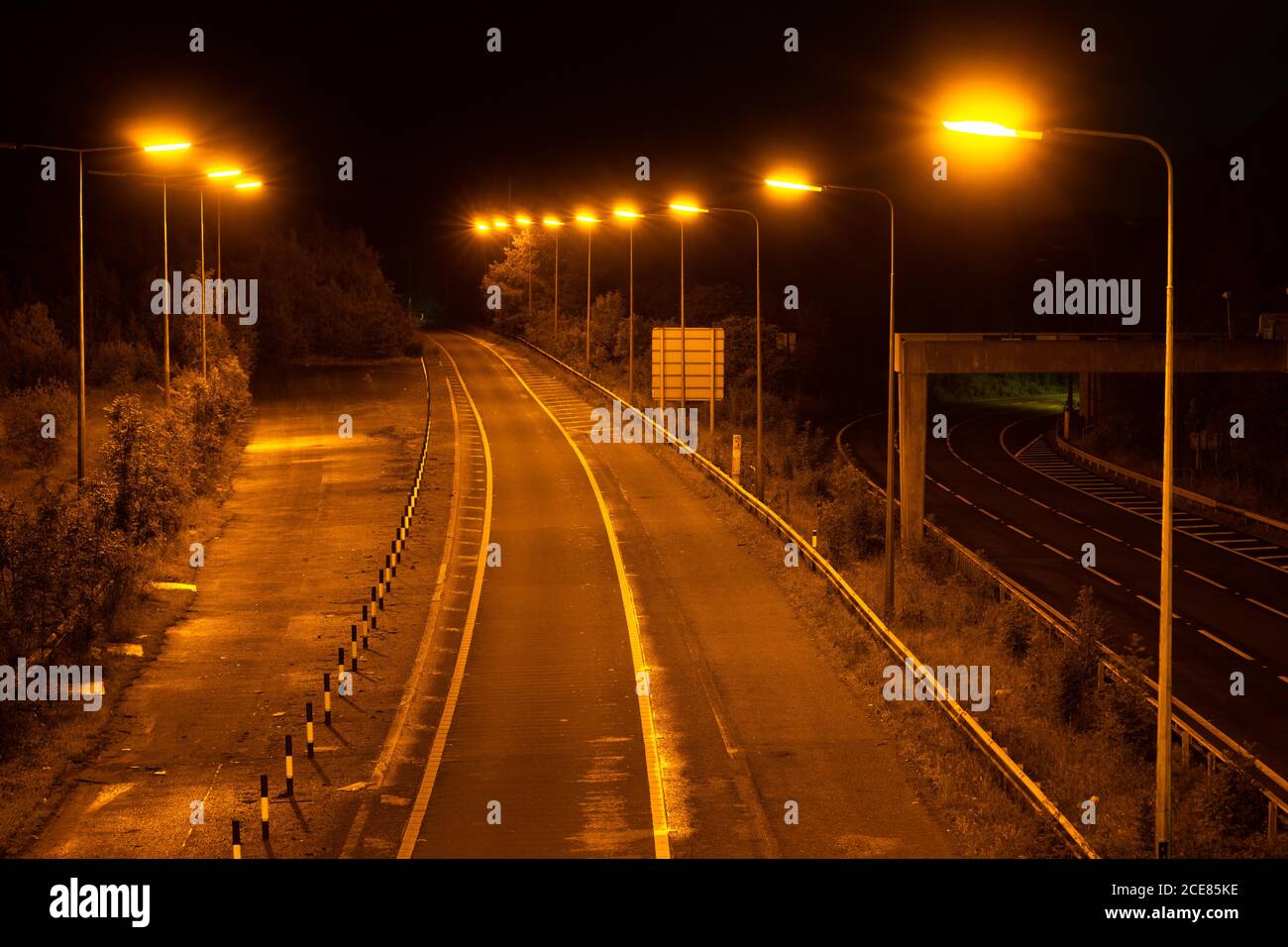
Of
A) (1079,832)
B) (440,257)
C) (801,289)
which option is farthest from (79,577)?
(440,257)

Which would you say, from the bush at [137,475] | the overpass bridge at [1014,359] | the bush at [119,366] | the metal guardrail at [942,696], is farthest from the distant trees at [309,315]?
the overpass bridge at [1014,359]

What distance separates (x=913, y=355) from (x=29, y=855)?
99.5 feet

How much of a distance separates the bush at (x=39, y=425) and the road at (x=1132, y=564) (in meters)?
30.9

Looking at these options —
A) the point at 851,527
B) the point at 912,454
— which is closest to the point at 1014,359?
the point at 912,454

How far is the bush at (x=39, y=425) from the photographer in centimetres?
4806

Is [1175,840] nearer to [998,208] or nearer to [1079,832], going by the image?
[1079,832]

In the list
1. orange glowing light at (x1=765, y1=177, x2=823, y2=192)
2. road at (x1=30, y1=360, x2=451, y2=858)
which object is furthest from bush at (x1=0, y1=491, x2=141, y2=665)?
orange glowing light at (x1=765, y1=177, x2=823, y2=192)

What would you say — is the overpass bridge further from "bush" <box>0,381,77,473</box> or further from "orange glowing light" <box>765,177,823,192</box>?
"bush" <box>0,381,77,473</box>

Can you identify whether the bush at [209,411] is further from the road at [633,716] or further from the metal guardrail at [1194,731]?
the metal guardrail at [1194,731]

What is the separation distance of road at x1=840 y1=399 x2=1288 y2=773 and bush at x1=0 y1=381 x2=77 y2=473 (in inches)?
1217

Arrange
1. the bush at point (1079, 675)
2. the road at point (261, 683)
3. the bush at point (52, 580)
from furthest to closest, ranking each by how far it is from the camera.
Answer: the bush at point (52, 580) → the bush at point (1079, 675) → the road at point (261, 683)

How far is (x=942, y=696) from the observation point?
69.8ft

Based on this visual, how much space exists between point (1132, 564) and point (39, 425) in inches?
1460

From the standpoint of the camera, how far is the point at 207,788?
19344 millimetres
